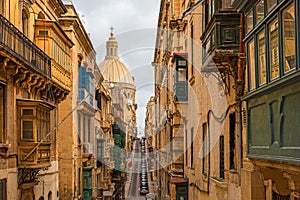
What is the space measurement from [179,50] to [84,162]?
8690mm

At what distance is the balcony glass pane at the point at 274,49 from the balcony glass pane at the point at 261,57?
0.34 meters

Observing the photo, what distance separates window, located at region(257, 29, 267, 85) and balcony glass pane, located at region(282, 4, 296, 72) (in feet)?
2.84

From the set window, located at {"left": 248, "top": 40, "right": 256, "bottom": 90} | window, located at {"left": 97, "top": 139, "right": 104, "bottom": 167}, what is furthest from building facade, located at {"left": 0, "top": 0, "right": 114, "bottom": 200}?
window, located at {"left": 97, "top": 139, "right": 104, "bottom": 167}

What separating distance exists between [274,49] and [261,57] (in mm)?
673

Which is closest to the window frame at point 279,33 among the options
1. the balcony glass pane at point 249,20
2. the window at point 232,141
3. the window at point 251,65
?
the window at point 251,65

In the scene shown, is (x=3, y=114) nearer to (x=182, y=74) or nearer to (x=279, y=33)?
(x=279, y=33)

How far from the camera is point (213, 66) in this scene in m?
10.9

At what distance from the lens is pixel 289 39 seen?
16.9 ft

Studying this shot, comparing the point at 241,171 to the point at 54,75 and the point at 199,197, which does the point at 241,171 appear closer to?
the point at 199,197

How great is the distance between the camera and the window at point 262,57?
621 centimetres

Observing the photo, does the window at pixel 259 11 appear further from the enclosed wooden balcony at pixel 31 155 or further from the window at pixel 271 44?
the enclosed wooden balcony at pixel 31 155

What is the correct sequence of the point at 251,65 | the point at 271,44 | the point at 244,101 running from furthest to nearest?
the point at 244,101 < the point at 251,65 < the point at 271,44

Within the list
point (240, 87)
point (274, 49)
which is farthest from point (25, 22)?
point (274, 49)

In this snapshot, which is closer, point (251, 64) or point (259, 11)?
point (259, 11)
